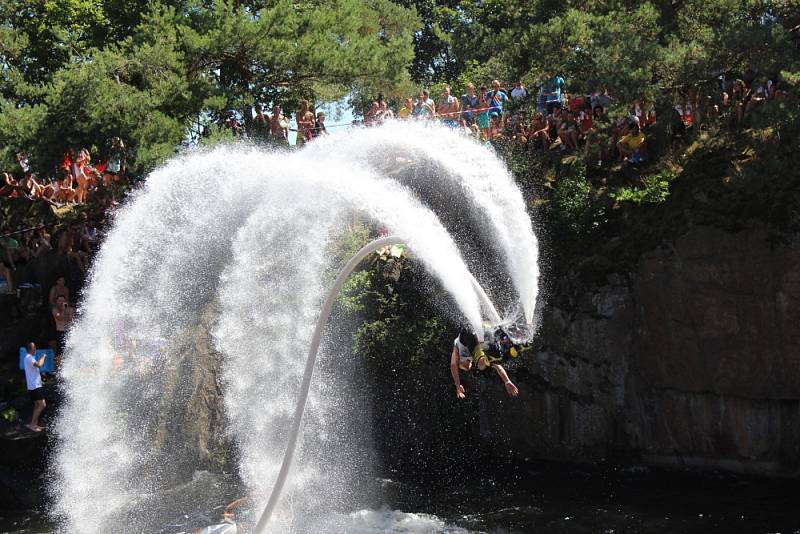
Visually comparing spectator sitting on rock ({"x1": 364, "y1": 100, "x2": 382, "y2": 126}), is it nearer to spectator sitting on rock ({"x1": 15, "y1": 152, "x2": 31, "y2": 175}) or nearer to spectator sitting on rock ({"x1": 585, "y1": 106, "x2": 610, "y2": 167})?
spectator sitting on rock ({"x1": 585, "y1": 106, "x2": 610, "y2": 167})

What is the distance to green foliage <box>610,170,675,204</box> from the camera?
18.0 m

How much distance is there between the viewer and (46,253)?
78.2ft

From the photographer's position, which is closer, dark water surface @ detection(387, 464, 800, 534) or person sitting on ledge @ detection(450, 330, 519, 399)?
person sitting on ledge @ detection(450, 330, 519, 399)

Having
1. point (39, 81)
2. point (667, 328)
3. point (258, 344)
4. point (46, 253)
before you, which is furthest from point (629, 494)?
point (39, 81)

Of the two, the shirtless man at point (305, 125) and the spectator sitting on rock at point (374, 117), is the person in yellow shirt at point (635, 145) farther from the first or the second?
the shirtless man at point (305, 125)

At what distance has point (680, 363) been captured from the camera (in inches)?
652

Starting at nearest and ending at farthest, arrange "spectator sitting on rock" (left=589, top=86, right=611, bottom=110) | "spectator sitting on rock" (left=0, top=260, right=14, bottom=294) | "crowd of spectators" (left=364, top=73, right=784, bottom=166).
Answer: "crowd of spectators" (left=364, top=73, right=784, bottom=166) → "spectator sitting on rock" (left=589, top=86, right=611, bottom=110) → "spectator sitting on rock" (left=0, top=260, right=14, bottom=294)

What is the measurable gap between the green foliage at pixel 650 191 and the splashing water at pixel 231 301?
242 cm

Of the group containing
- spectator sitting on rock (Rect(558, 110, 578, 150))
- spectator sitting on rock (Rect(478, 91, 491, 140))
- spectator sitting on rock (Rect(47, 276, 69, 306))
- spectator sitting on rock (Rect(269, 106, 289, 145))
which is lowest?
spectator sitting on rock (Rect(47, 276, 69, 306))

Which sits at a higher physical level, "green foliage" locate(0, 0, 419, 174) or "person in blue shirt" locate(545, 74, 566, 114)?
"green foliage" locate(0, 0, 419, 174)

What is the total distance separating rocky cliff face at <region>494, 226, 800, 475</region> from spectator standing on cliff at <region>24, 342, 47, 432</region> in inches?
371

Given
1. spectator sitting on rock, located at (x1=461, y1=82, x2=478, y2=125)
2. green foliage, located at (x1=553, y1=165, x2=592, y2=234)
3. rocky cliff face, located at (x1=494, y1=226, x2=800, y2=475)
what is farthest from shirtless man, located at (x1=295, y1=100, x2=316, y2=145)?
rocky cliff face, located at (x1=494, y1=226, x2=800, y2=475)

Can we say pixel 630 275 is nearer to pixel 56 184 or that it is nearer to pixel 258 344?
pixel 258 344

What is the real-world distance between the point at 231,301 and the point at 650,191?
8.44 meters
